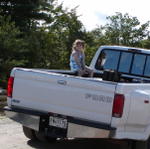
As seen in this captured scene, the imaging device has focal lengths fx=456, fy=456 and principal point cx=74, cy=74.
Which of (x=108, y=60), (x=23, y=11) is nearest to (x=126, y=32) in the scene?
(x=23, y=11)

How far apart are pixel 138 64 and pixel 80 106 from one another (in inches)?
102

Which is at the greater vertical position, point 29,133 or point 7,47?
point 7,47

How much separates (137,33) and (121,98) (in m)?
33.2

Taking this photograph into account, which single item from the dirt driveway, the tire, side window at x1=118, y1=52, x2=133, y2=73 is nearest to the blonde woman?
side window at x1=118, y1=52, x2=133, y2=73

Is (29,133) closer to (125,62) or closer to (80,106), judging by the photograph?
(80,106)

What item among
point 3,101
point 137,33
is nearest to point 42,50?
point 3,101

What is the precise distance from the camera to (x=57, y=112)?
6438mm

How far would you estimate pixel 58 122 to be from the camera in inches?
253

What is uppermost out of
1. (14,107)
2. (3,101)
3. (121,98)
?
(121,98)

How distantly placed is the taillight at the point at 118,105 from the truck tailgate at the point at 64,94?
Answer: 0.06 m

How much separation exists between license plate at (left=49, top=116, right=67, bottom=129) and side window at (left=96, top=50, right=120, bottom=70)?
2.59 metres

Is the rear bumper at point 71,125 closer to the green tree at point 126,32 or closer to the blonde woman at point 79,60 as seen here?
the blonde woman at point 79,60

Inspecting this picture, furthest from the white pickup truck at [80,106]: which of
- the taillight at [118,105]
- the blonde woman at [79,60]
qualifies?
the blonde woman at [79,60]

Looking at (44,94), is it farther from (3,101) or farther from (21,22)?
(21,22)
